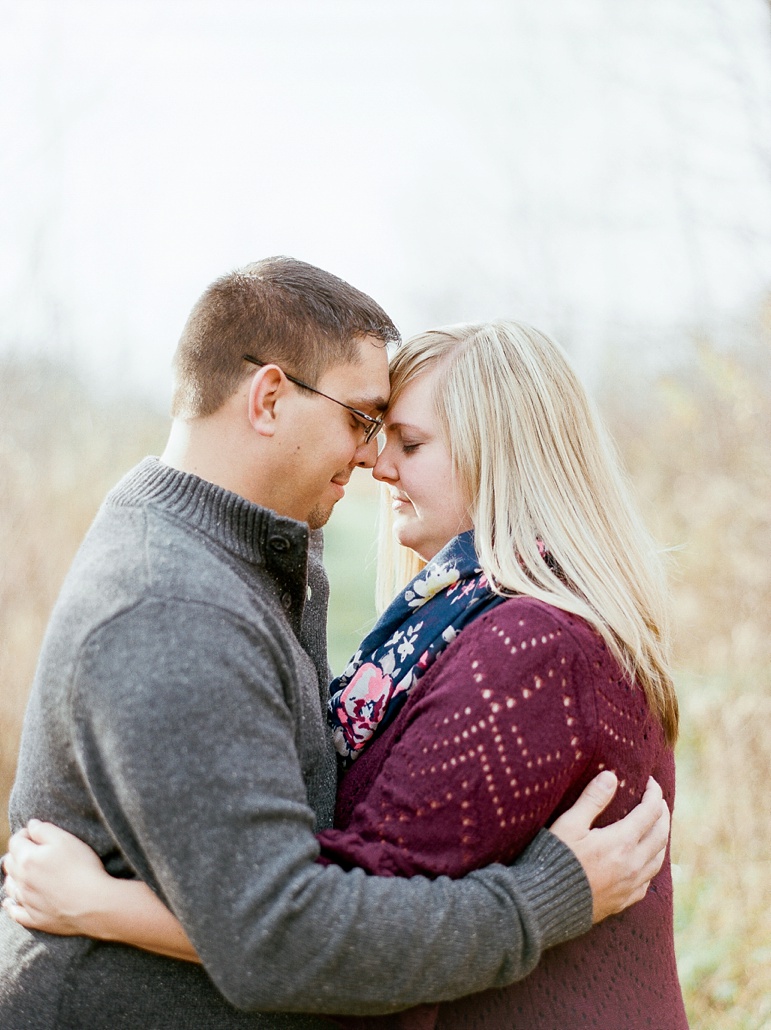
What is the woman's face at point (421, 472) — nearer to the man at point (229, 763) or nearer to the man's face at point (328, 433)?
the man's face at point (328, 433)

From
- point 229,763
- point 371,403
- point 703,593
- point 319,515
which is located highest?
point 371,403

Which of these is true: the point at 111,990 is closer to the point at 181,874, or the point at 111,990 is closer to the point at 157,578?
the point at 181,874

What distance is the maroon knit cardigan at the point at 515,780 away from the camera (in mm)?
1458

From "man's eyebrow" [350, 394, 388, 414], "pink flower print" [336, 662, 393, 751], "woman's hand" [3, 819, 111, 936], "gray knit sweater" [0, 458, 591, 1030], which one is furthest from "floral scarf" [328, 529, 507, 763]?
"woman's hand" [3, 819, 111, 936]

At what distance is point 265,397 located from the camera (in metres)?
1.85

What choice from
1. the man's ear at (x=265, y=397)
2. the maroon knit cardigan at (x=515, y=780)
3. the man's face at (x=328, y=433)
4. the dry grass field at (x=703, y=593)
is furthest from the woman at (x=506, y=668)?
the dry grass field at (x=703, y=593)

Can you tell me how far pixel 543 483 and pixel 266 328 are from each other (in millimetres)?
633

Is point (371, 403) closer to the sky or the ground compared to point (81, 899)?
closer to the sky

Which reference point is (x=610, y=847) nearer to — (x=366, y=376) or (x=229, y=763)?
(x=229, y=763)

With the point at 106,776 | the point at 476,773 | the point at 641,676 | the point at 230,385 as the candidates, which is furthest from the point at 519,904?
the point at 230,385

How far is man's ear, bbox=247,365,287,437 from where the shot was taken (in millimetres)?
1833

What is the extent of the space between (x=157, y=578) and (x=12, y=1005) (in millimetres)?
734

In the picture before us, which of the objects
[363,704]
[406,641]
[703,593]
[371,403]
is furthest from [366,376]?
[703,593]

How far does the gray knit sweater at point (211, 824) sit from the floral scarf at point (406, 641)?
0.73 feet
